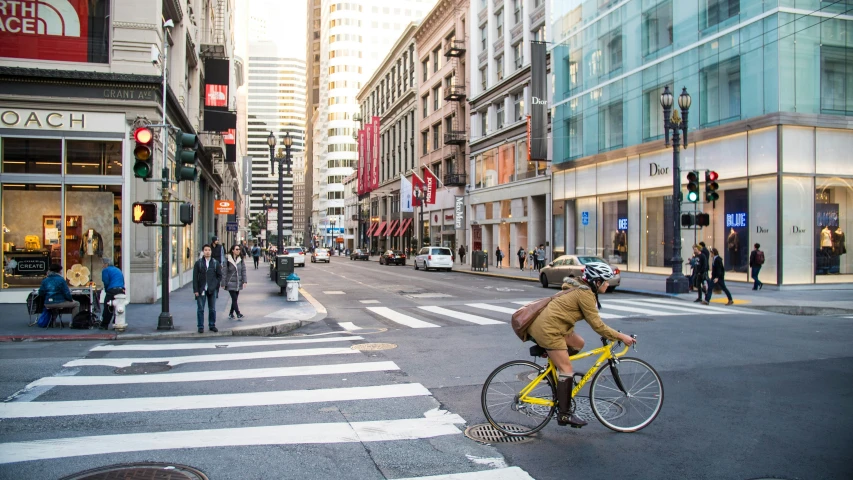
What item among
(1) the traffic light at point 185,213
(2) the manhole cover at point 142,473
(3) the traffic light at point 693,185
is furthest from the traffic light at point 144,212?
(3) the traffic light at point 693,185

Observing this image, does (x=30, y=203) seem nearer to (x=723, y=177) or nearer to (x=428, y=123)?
(x=723, y=177)

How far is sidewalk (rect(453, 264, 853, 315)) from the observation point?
16881mm

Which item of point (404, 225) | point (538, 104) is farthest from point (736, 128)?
point (404, 225)

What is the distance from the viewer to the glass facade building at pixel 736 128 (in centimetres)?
2253

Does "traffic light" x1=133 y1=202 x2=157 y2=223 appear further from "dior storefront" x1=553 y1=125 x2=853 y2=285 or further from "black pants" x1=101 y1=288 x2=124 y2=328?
"dior storefront" x1=553 y1=125 x2=853 y2=285

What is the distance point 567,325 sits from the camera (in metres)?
5.63

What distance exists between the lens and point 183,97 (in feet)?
78.1

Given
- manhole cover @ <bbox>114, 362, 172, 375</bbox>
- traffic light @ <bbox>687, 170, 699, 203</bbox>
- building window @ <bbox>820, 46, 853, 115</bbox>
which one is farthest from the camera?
building window @ <bbox>820, 46, 853, 115</bbox>

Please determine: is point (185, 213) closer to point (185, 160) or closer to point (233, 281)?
point (185, 160)

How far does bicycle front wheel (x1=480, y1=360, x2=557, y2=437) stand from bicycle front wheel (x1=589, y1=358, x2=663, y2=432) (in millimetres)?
466

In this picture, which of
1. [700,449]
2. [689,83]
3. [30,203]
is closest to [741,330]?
[700,449]

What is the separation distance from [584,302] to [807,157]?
21.7 meters

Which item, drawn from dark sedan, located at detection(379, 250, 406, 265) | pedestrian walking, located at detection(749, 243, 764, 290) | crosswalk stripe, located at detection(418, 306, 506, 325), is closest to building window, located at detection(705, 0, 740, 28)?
pedestrian walking, located at detection(749, 243, 764, 290)

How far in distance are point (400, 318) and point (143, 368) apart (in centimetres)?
722
